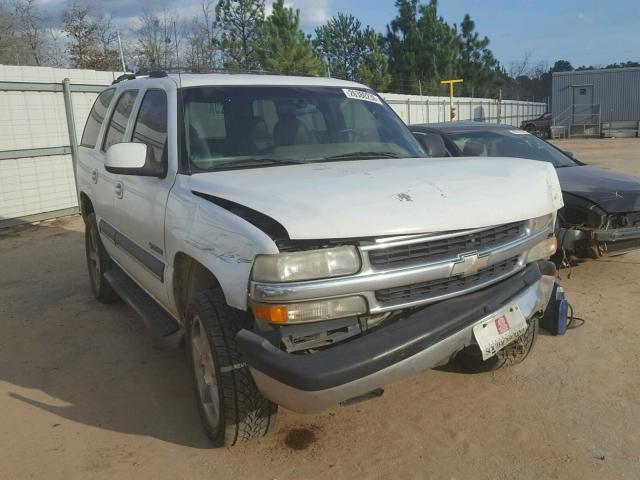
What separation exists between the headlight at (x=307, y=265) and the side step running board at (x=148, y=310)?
1158 mm

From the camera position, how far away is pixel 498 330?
9.29 feet

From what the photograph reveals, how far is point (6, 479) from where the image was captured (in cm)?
291

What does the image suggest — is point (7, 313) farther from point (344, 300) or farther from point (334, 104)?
point (344, 300)

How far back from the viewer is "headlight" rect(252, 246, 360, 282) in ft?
7.95

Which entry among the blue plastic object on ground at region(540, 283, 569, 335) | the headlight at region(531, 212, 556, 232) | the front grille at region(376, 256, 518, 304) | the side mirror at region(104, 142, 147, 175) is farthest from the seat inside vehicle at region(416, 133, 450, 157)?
the side mirror at region(104, 142, 147, 175)

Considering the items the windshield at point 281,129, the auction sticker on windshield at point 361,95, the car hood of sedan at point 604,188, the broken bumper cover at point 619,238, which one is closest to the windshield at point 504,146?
the car hood of sedan at point 604,188

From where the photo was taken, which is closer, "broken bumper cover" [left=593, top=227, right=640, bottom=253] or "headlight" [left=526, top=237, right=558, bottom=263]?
"headlight" [left=526, top=237, right=558, bottom=263]

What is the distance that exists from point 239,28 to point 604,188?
27349mm

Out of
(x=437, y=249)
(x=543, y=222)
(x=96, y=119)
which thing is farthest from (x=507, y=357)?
(x=96, y=119)

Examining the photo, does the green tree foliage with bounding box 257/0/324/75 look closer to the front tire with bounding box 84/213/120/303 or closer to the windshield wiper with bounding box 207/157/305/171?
the front tire with bounding box 84/213/120/303

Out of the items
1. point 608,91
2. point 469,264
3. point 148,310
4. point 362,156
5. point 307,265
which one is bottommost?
point 148,310

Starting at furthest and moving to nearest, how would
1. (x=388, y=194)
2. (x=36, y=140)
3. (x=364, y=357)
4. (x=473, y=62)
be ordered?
1. (x=473, y=62)
2. (x=36, y=140)
3. (x=388, y=194)
4. (x=364, y=357)

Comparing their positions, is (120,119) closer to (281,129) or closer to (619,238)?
(281,129)

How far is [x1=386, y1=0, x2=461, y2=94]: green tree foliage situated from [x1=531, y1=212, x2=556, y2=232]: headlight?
38556 millimetres
